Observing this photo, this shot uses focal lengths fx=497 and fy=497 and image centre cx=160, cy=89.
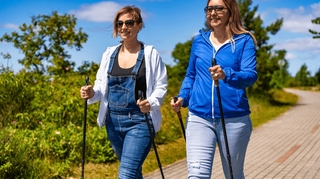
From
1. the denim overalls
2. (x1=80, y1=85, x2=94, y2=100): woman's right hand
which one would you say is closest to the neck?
the denim overalls

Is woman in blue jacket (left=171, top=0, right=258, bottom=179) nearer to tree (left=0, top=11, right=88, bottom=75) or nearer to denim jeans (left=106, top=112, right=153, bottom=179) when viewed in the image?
denim jeans (left=106, top=112, right=153, bottom=179)

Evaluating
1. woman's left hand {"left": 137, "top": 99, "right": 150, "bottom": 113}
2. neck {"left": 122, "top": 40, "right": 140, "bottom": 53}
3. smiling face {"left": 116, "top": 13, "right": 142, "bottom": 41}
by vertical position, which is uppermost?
smiling face {"left": 116, "top": 13, "right": 142, "bottom": 41}

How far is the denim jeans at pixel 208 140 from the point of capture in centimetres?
371

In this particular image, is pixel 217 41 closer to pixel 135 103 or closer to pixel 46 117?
pixel 135 103

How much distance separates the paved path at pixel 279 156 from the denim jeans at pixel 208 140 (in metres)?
3.66

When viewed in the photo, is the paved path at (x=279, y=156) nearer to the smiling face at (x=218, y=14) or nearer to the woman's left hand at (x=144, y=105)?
the woman's left hand at (x=144, y=105)

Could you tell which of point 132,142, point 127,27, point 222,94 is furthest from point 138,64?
point 222,94

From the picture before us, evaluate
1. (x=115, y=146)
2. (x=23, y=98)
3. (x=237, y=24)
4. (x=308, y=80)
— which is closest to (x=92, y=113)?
(x=23, y=98)

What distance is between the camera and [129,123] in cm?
393

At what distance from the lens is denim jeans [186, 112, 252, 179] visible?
3.71 metres

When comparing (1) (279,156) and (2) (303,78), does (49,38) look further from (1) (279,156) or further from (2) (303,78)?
(2) (303,78)

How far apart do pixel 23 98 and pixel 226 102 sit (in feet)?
22.8

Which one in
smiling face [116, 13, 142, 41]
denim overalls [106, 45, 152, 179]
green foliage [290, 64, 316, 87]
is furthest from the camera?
green foliage [290, 64, 316, 87]

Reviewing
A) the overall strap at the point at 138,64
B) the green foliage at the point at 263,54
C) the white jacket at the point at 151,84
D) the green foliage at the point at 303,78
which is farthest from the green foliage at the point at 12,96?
the green foliage at the point at 303,78
